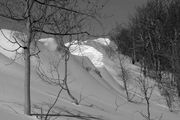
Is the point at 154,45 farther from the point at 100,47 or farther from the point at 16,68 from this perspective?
the point at 16,68

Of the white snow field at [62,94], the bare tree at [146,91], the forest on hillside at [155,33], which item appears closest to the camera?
the white snow field at [62,94]

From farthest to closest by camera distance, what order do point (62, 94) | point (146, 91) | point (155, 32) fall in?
point (155, 32) < point (146, 91) < point (62, 94)

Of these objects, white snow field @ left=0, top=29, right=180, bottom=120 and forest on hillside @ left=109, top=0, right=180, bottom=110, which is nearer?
white snow field @ left=0, top=29, right=180, bottom=120

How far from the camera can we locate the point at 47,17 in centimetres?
590

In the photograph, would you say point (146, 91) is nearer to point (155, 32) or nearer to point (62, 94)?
point (62, 94)

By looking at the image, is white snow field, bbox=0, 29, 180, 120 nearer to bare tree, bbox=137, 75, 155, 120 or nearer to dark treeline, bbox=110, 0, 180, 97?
bare tree, bbox=137, 75, 155, 120

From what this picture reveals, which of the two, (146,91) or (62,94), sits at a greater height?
(62,94)

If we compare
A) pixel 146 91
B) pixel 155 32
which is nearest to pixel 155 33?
pixel 155 32

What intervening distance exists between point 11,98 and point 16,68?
3.70 meters

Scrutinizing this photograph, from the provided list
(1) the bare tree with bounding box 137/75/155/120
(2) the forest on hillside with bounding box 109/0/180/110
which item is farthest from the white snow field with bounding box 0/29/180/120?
(2) the forest on hillside with bounding box 109/0/180/110

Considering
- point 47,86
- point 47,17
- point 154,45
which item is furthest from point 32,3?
point 154,45

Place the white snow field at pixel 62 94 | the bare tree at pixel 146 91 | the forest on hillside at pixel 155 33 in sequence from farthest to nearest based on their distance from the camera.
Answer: the forest on hillside at pixel 155 33
the bare tree at pixel 146 91
the white snow field at pixel 62 94

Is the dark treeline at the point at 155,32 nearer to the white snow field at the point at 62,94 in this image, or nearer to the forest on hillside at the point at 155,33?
the forest on hillside at the point at 155,33

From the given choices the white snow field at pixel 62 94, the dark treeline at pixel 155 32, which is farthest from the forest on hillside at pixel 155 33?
the white snow field at pixel 62 94
